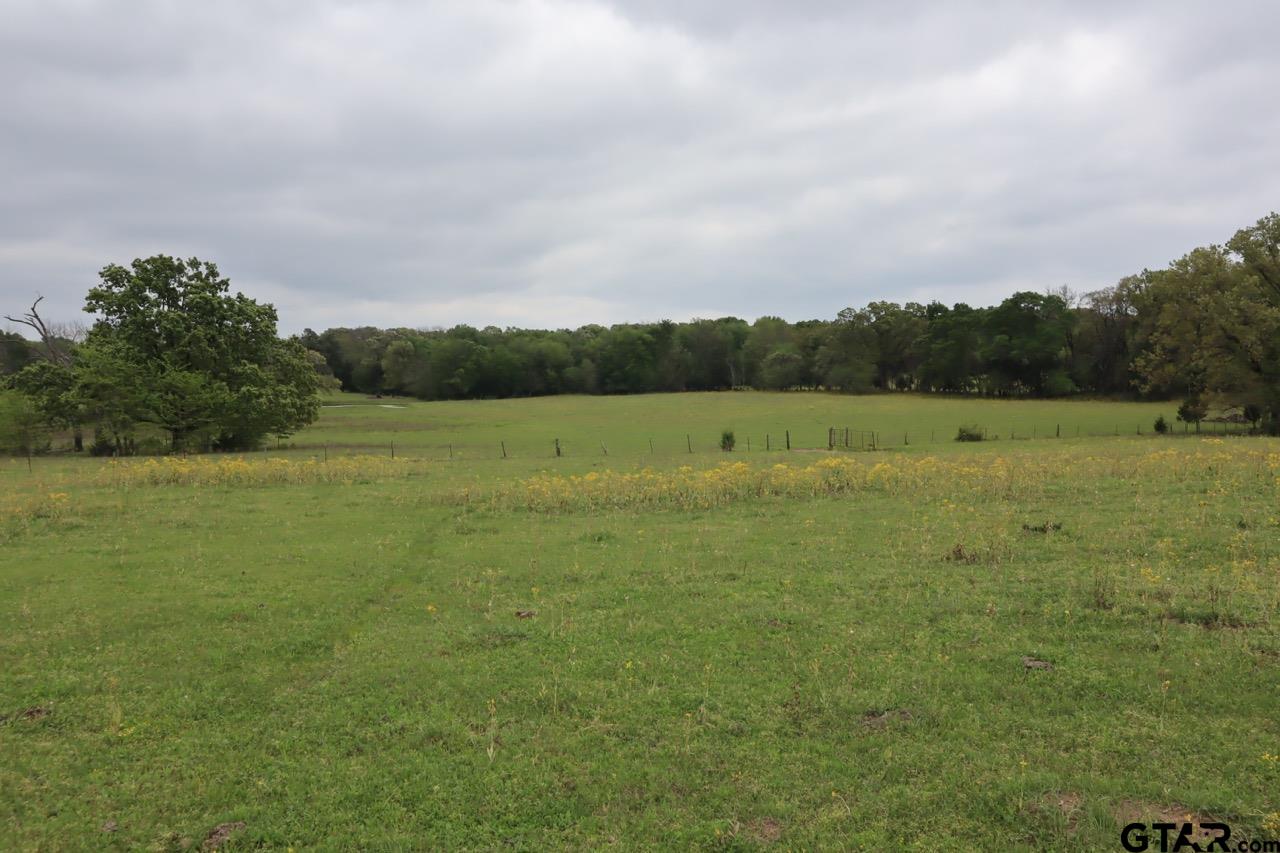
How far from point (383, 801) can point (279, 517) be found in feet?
49.5

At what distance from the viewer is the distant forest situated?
47.3 m

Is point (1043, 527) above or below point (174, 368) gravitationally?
below

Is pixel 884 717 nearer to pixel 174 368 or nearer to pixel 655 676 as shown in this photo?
pixel 655 676

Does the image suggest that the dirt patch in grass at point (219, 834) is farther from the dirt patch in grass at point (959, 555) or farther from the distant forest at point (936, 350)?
the distant forest at point (936, 350)

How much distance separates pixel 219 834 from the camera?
5.69m

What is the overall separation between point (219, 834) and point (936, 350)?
10365 centimetres

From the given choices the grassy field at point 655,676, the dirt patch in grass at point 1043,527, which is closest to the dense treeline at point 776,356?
the grassy field at point 655,676

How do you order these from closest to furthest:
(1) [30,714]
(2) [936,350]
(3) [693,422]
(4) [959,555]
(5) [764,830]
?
(5) [764,830] → (1) [30,714] → (4) [959,555] → (3) [693,422] → (2) [936,350]

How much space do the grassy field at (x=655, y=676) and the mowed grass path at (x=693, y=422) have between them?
25.4 metres

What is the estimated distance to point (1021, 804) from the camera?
553 cm

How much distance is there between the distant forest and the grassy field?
129 feet

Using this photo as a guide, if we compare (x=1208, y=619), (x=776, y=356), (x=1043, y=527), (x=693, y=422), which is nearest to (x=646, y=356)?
(x=776, y=356)

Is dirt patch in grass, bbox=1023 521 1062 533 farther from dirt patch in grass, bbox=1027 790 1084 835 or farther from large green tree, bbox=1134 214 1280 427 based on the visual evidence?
large green tree, bbox=1134 214 1280 427

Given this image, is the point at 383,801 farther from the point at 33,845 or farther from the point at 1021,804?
the point at 1021,804
